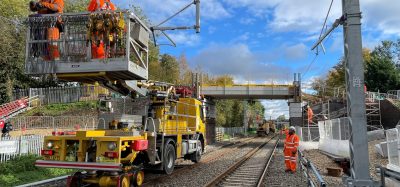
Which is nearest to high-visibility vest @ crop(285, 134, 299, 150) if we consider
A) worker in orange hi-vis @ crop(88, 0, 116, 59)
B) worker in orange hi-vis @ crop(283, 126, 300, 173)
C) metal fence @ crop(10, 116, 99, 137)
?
worker in orange hi-vis @ crop(283, 126, 300, 173)

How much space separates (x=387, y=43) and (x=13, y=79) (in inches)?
2619

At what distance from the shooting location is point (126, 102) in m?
11.9

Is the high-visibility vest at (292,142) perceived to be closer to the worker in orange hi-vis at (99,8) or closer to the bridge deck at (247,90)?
the worker in orange hi-vis at (99,8)

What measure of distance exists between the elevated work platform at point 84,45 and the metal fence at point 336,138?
10714 mm

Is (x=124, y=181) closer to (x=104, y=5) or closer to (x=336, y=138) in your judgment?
(x=104, y=5)

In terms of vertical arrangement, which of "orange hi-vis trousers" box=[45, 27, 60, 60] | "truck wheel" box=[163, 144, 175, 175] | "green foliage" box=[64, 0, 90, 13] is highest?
"green foliage" box=[64, 0, 90, 13]

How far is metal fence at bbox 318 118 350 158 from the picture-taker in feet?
56.4

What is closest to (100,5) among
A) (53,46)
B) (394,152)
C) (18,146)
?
(53,46)

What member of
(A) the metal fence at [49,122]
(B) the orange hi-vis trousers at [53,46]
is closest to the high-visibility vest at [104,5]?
(B) the orange hi-vis trousers at [53,46]

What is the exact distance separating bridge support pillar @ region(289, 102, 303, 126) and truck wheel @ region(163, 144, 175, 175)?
2602 cm

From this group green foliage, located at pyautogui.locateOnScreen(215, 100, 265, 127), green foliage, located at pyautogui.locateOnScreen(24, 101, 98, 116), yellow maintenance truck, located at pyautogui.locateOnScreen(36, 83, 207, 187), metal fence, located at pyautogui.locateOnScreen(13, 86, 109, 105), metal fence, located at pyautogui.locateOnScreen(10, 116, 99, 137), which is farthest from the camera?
green foliage, located at pyautogui.locateOnScreen(215, 100, 265, 127)

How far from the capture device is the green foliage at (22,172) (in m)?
11.3

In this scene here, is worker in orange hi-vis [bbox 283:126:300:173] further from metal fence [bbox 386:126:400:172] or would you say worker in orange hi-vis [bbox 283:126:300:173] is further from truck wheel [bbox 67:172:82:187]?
truck wheel [bbox 67:172:82:187]

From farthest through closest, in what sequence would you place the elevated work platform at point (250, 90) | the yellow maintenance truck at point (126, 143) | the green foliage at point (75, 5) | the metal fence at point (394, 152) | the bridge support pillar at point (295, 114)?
the green foliage at point (75, 5)
the elevated work platform at point (250, 90)
the bridge support pillar at point (295, 114)
the metal fence at point (394, 152)
the yellow maintenance truck at point (126, 143)
